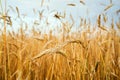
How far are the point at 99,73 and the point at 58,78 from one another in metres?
0.39

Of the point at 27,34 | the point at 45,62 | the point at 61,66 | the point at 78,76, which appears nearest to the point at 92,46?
the point at 45,62

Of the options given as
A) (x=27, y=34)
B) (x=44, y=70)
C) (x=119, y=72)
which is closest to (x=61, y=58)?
(x=44, y=70)

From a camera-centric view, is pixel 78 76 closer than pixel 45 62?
Yes

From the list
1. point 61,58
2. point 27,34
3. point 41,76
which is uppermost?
point 27,34

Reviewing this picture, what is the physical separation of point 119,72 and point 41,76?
59 centimetres

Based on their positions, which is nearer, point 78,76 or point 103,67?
point 78,76

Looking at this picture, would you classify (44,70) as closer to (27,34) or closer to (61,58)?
(61,58)

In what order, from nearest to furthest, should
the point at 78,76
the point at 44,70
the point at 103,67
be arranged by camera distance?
the point at 78,76, the point at 103,67, the point at 44,70

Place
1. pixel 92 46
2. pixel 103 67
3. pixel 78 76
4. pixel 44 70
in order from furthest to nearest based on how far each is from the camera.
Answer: pixel 92 46
pixel 44 70
pixel 103 67
pixel 78 76

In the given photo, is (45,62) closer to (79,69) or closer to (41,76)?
(41,76)

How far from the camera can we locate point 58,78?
1.45 metres

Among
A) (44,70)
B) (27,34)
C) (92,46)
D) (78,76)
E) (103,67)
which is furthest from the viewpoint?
(27,34)

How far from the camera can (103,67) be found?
5.31ft

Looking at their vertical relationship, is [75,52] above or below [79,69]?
above
